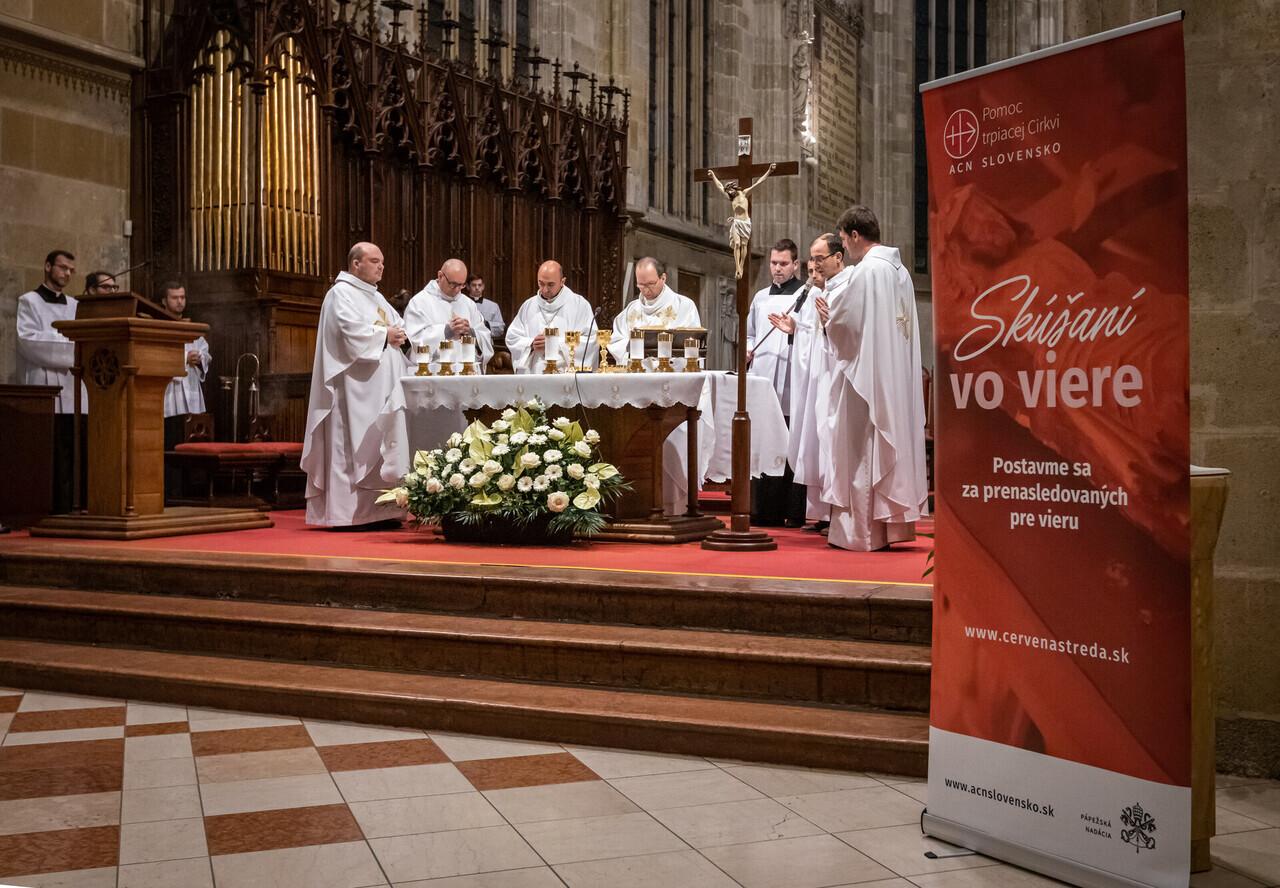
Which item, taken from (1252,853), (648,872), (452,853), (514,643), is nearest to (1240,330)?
(1252,853)

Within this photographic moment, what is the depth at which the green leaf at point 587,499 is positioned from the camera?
6668 mm

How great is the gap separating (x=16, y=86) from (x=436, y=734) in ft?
22.3

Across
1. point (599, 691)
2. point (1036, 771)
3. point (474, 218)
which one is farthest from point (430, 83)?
point (1036, 771)

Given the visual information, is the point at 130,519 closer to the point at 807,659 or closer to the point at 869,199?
the point at 807,659

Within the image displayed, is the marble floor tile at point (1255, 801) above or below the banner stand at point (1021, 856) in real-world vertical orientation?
below

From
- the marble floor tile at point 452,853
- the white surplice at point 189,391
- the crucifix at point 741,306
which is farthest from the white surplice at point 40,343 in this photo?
the marble floor tile at point 452,853

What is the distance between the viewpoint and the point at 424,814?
3584 millimetres

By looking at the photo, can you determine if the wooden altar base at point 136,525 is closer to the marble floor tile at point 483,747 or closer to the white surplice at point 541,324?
the white surplice at point 541,324

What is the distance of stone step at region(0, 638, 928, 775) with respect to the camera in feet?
13.5

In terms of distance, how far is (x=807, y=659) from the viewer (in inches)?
174

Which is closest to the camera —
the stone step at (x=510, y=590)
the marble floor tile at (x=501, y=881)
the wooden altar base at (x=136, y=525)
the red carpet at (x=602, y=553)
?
the marble floor tile at (x=501, y=881)

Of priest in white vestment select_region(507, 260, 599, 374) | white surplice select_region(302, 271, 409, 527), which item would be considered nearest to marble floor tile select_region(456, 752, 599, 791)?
white surplice select_region(302, 271, 409, 527)

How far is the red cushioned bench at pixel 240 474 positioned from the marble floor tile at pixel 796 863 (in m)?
6.36

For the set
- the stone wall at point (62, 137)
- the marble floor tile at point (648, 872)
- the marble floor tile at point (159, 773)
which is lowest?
the marble floor tile at point (159, 773)
